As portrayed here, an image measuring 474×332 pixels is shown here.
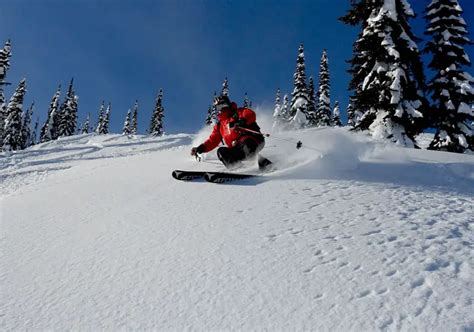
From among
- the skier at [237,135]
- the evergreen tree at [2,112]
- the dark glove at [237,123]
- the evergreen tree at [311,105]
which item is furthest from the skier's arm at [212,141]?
the evergreen tree at [2,112]

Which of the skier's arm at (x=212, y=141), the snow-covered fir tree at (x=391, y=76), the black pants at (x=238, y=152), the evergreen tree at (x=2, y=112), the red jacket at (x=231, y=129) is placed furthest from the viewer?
the evergreen tree at (x=2, y=112)

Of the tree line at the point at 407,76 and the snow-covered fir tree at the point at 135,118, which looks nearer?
the tree line at the point at 407,76

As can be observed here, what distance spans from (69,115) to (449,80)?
66.5 m

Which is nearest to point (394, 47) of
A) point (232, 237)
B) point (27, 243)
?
point (232, 237)

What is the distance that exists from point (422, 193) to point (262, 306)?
13.9ft

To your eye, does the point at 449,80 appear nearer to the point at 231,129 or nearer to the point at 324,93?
the point at 231,129

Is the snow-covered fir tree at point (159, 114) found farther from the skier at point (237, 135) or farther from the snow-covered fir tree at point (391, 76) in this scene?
the skier at point (237, 135)

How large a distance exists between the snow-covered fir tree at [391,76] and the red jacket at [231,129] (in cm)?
973

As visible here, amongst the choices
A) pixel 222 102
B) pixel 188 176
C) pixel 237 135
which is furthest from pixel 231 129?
pixel 188 176

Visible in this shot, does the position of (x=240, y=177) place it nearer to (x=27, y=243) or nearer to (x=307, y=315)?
(x=27, y=243)

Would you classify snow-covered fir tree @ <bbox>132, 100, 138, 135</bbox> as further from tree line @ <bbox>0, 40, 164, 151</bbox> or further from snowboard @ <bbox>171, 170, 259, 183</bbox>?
snowboard @ <bbox>171, 170, 259, 183</bbox>

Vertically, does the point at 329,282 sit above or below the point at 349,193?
below

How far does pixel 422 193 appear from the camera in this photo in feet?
19.5

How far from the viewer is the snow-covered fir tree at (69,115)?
230ft
